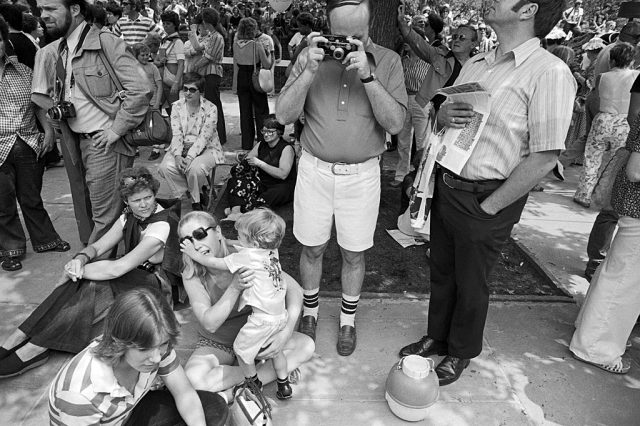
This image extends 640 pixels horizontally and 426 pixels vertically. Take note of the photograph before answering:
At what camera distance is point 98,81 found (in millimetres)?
3564

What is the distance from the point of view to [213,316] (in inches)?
101

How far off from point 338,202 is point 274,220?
56 cm

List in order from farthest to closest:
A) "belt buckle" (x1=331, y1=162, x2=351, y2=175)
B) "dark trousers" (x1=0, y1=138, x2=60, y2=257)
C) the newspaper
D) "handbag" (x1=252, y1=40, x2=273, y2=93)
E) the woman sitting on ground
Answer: "handbag" (x1=252, y1=40, x2=273, y2=93) < "dark trousers" (x1=0, y1=138, x2=60, y2=257) < "belt buckle" (x1=331, y1=162, x2=351, y2=175) < the newspaper < the woman sitting on ground

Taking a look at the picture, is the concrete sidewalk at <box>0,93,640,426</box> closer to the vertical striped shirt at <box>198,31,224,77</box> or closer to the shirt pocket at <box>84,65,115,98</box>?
the shirt pocket at <box>84,65,115,98</box>

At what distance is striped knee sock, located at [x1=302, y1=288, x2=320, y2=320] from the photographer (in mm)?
3232

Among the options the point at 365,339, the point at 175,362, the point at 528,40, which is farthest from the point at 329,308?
the point at 528,40

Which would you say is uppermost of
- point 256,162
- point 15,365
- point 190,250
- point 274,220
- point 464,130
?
point 464,130

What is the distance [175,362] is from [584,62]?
8629 millimetres

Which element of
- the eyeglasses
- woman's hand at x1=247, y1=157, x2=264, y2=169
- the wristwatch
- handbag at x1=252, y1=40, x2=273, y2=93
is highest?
the wristwatch

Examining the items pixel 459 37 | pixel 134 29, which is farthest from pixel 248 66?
pixel 459 37

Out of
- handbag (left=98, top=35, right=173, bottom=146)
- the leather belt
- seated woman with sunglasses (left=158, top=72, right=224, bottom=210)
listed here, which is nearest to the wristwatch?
the leather belt

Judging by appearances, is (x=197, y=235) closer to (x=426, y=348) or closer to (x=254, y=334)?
(x=254, y=334)

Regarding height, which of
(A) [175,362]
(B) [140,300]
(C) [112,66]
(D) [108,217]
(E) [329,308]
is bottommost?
(E) [329,308]

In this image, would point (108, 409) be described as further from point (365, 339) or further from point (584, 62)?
point (584, 62)
